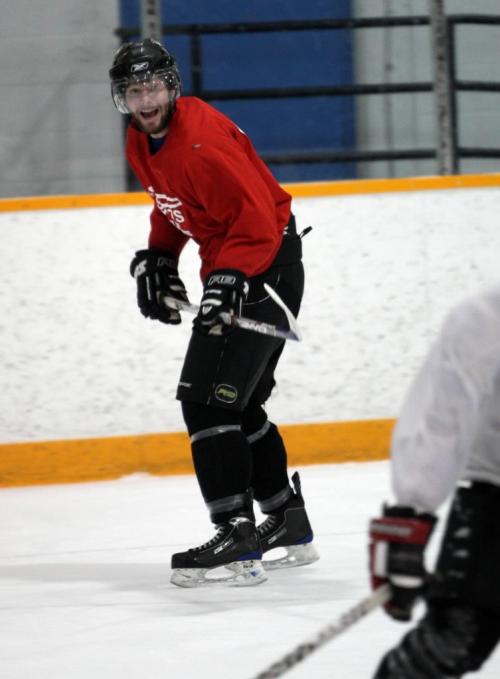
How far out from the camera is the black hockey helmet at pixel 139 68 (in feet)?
10.5

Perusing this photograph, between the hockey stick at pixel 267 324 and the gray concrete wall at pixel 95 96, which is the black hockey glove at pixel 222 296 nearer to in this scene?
the hockey stick at pixel 267 324

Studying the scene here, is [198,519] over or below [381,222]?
below

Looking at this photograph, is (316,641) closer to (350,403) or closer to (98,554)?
(98,554)

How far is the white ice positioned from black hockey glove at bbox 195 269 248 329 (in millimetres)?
591

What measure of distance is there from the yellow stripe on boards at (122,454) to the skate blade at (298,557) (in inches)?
56.3

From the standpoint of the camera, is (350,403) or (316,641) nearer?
(316,641)

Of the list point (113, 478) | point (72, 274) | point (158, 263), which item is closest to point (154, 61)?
point (158, 263)

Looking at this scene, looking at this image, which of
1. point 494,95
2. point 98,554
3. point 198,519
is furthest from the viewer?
point 494,95

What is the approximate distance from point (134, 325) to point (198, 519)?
870mm

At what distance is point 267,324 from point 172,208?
1.08 feet

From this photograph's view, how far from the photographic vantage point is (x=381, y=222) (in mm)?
4922

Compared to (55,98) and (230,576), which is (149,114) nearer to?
(230,576)

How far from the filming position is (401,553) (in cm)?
163

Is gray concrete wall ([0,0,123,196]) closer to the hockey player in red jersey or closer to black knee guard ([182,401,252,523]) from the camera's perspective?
the hockey player in red jersey
